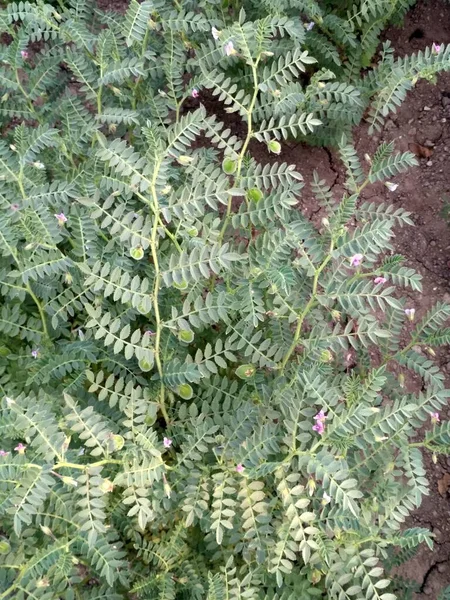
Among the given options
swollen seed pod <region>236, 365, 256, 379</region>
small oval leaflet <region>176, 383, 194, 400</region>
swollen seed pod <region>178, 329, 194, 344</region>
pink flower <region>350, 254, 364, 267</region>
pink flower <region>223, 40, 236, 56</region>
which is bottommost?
small oval leaflet <region>176, 383, 194, 400</region>

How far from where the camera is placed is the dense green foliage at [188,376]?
4.77 ft

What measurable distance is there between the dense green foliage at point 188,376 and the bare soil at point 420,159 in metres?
0.70

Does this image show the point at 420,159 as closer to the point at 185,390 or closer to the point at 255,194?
the point at 255,194

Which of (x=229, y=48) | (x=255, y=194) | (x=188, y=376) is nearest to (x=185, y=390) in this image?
(x=188, y=376)

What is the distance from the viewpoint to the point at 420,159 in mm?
2896

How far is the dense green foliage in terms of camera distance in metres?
1.45

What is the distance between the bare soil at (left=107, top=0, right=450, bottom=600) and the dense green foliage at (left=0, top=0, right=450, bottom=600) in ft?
2.30

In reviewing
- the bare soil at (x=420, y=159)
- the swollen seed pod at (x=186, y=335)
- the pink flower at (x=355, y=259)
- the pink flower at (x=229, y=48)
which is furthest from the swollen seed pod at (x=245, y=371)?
the bare soil at (x=420, y=159)

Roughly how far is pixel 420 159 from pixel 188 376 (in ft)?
5.99

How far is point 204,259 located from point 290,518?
0.64m

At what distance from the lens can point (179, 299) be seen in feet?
6.13

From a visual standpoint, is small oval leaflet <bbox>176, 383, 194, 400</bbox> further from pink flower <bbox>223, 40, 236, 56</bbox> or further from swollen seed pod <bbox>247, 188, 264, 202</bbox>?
pink flower <bbox>223, 40, 236, 56</bbox>

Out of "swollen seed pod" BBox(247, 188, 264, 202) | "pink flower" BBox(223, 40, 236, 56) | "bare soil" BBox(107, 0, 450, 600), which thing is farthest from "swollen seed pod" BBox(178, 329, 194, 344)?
"bare soil" BBox(107, 0, 450, 600)

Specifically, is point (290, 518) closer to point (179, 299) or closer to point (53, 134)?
point (179, 299)
